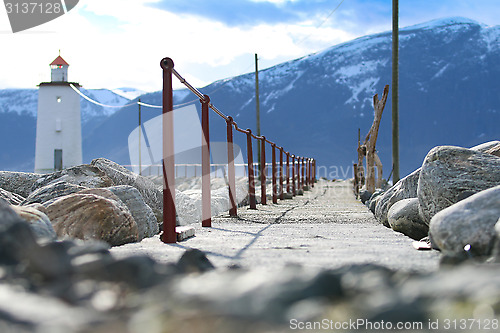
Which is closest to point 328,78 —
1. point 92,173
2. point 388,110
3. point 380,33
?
point 388,110

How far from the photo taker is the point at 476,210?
234 cm

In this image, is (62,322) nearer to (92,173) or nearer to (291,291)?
(291,291)

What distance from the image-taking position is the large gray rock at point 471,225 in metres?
2.20

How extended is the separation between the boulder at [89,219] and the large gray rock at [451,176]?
6.95 ft

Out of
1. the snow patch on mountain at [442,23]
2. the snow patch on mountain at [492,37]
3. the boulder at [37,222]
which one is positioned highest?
the snow patch on mountain at [442,23]

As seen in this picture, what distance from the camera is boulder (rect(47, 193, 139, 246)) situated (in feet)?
10.5

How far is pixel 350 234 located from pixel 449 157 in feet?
3.27

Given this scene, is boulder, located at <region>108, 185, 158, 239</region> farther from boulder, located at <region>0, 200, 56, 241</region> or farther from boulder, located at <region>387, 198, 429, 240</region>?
boulder, located at <region>387, 198, 429, 240</region>

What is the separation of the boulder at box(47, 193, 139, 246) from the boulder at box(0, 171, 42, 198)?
4.12 meters

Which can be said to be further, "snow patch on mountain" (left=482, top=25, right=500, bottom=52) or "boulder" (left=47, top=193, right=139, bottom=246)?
"snow patch on mountain" (left=482, top=25, right=500, bottom=52)

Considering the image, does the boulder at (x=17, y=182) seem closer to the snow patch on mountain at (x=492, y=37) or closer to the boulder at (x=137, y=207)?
the boulder at (x=137, y=207)

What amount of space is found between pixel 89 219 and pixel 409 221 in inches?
99.4

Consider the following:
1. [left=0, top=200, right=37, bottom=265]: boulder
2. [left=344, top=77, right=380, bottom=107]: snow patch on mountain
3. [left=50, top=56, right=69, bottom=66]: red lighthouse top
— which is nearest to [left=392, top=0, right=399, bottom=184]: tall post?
[left=0, top=200, right=37, bottom=265]: boulder

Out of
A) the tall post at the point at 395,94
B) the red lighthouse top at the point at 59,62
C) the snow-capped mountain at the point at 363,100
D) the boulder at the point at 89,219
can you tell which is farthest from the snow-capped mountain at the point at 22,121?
the boulder at the point at 89,219
